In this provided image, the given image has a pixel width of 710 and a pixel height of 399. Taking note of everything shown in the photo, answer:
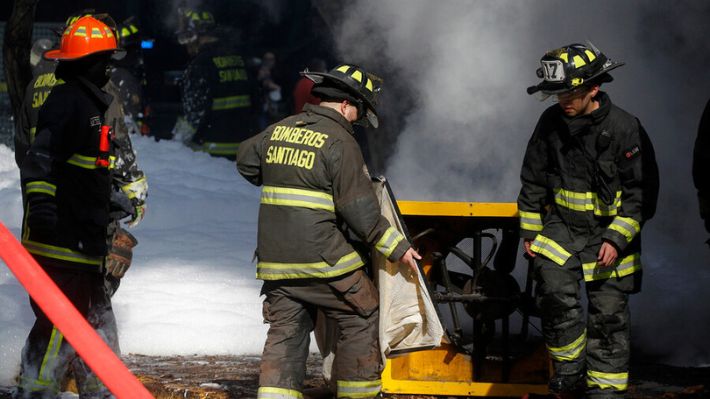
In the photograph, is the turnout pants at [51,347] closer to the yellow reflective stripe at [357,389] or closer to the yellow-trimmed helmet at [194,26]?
the yellow reflective stripe at [357,389]

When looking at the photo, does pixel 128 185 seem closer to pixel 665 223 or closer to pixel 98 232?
pixel 98 232

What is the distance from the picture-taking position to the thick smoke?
9508mm

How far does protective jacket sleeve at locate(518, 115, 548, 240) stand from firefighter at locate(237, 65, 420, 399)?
0.86m

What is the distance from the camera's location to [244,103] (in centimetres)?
1279

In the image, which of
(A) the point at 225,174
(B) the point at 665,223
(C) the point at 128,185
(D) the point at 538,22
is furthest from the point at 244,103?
(C) the point at 128,185

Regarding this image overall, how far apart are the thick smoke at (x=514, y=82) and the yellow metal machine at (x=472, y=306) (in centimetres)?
345

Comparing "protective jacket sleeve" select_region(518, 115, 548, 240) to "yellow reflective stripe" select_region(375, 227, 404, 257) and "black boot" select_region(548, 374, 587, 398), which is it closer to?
"black boot" select_region(548, 374, 587, 398)

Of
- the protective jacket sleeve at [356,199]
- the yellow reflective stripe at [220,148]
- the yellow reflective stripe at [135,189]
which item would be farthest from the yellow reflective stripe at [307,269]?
the yellow reflective stripe at [220,148]

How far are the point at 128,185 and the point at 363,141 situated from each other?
6.38 metres

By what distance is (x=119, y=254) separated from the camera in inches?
243

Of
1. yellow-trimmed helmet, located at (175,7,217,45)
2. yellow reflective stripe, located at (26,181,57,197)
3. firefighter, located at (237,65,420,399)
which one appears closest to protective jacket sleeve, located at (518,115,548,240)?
firefighter, located at (237,65,420,399)

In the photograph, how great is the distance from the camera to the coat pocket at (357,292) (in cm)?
495

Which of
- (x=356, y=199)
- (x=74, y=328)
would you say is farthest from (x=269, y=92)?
(x=74, y=328)

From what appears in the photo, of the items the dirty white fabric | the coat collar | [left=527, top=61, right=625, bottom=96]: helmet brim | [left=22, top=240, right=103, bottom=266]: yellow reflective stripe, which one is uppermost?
[left=527, top=61, right=625, bottom=96]: helmet brim
